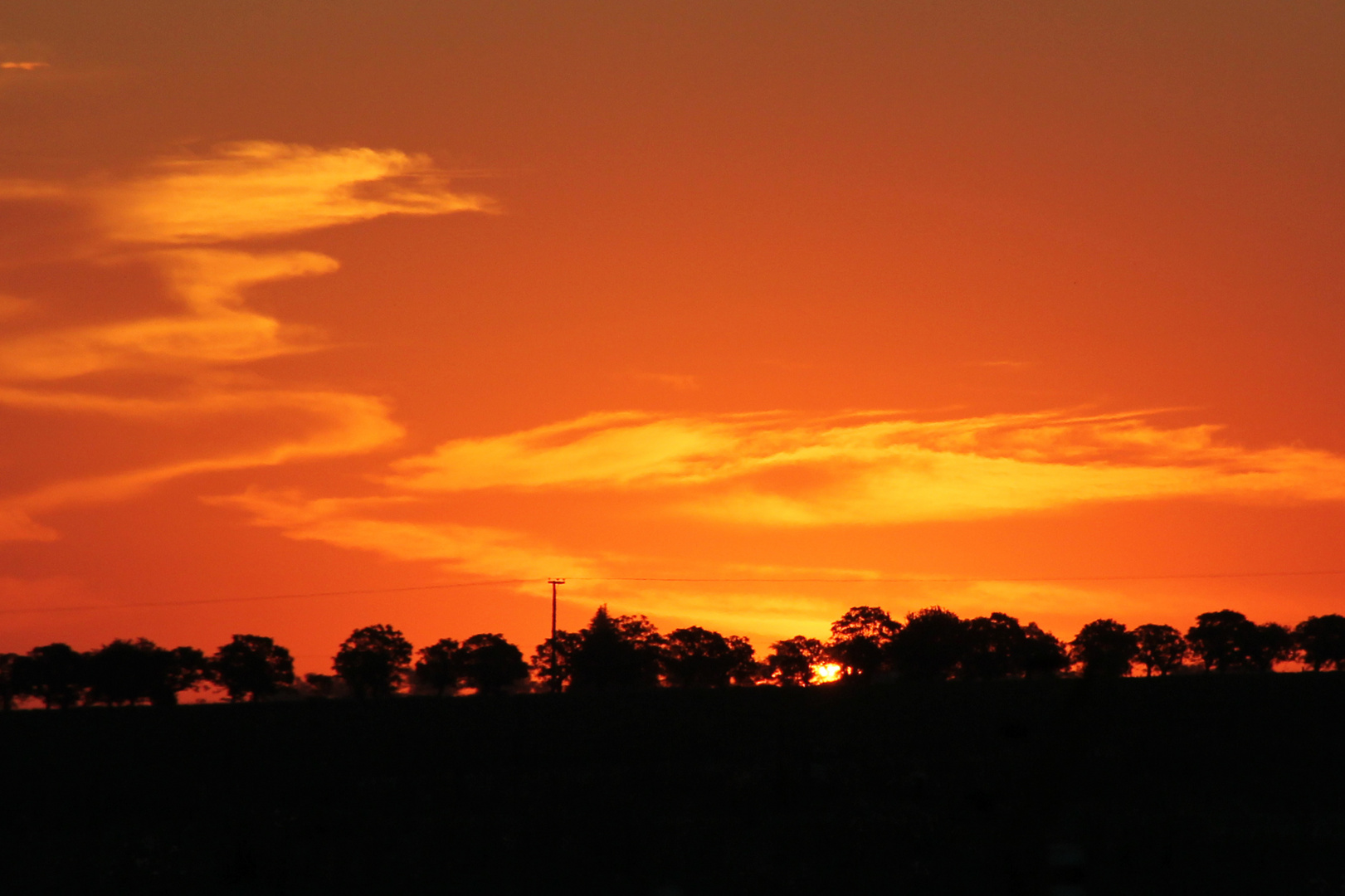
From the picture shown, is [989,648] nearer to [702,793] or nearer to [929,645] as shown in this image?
[929,645]

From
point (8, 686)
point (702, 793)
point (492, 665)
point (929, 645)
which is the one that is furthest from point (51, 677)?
point (702, 793)

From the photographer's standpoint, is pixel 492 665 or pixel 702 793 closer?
pixel 702 793

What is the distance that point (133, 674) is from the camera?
15162 centimetres

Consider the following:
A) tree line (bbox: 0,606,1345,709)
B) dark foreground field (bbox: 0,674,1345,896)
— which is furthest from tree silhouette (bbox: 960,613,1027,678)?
dark foreground field (bbox: 0,674,1345,896)

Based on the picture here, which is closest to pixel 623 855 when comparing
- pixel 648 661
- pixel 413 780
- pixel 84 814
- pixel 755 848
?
pixel 755 848

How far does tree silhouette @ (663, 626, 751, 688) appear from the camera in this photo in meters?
172

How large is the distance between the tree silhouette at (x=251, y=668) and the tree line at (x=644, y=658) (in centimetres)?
16

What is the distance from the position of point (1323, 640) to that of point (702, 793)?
13200 cm

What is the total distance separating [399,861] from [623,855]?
5865 millimetres

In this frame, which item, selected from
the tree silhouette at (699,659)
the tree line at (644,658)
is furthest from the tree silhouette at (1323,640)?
the tree silhouette at (699,659)

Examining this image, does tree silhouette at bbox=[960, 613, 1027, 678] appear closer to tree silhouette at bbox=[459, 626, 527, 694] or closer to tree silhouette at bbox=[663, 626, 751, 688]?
tree silhouette at bbox=[663, 626, 751, 688]

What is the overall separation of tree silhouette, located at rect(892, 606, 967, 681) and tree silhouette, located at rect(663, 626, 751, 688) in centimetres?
3056

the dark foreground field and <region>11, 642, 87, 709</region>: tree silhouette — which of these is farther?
<region>11, 642, 87, 709</region>: tree silhouette

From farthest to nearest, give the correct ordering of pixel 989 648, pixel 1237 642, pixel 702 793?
pixel 1237 642, pixel 989 648, pixel 702 793
